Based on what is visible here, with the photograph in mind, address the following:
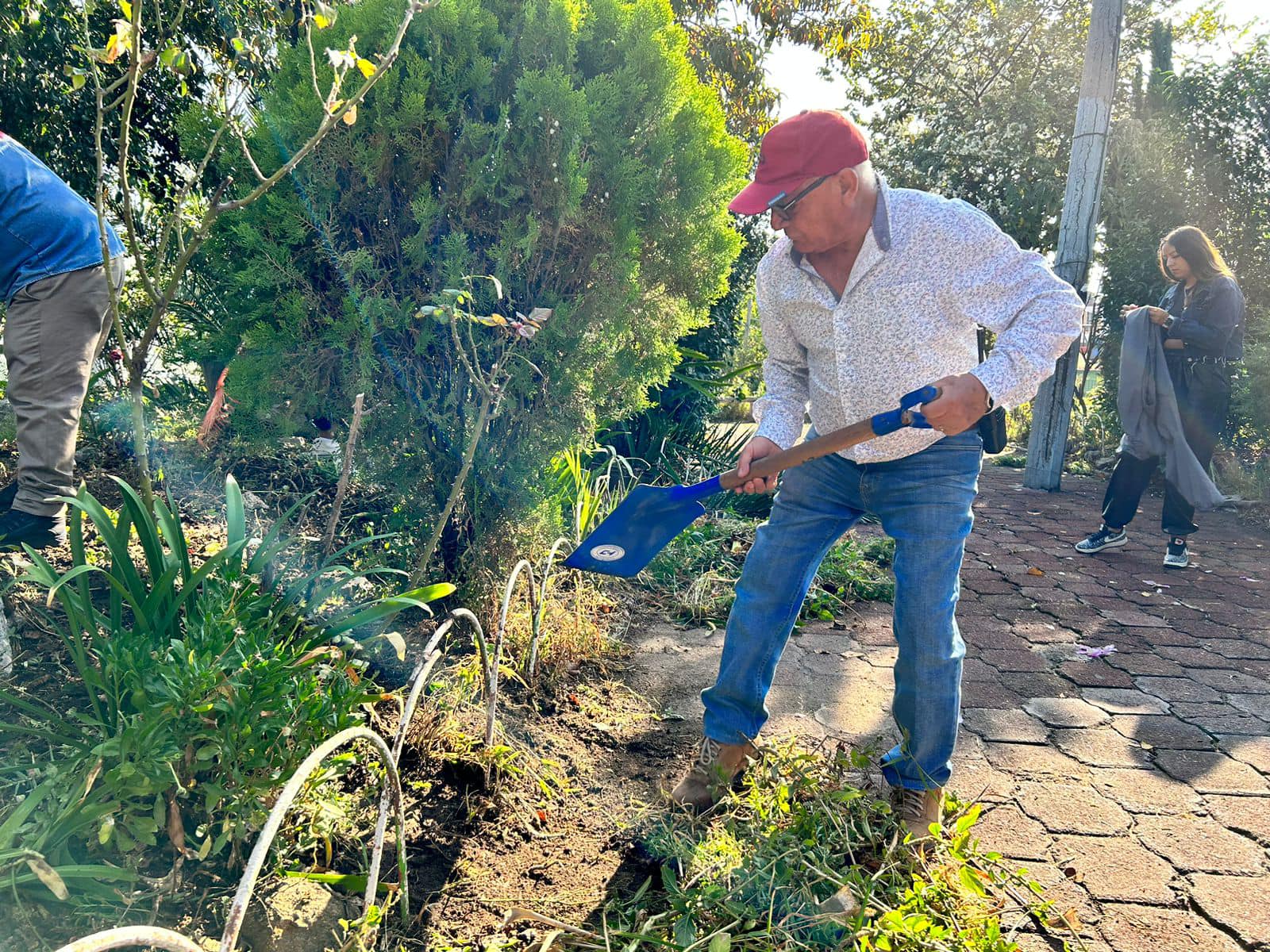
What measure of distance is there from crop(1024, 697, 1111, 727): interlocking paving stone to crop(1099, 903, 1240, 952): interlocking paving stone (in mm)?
1065

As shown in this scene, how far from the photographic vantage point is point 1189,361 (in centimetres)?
551

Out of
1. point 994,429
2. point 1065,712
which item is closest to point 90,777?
point 994,429

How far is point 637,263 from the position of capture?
3.06m

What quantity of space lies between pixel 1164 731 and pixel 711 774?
1851 millimetres

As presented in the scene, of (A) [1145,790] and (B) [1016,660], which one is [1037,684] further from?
(A) [1145,790]

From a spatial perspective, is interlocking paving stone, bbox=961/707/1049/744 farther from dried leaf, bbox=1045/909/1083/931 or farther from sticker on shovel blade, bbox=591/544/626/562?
sticker on shovel blade, bbox=591/544/626/562

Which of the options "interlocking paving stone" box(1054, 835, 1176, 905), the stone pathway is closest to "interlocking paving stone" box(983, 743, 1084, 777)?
the stone pathway

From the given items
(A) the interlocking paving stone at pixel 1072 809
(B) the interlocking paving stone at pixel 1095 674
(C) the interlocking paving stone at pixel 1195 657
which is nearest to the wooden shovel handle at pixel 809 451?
(A) the interlocking paving stone at pixel 1072 809

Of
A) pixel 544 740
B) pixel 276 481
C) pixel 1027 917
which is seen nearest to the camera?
pixel 1027 917

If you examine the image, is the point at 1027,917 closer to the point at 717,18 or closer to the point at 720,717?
the point at 720,717

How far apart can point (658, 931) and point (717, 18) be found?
11274mm

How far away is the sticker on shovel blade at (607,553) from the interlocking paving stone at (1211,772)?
1.92 m

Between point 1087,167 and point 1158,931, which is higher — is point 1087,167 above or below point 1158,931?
above

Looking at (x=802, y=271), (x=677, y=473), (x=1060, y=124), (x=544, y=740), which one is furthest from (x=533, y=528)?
(x=1060, y=124)
